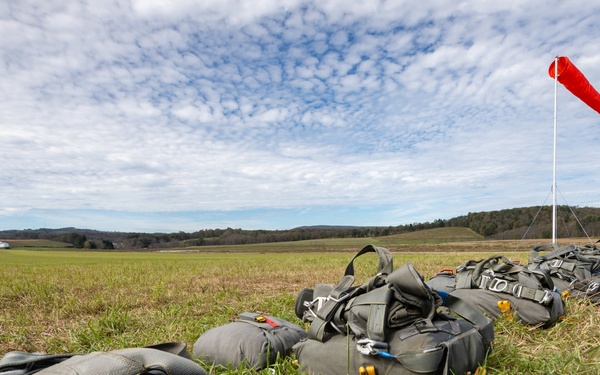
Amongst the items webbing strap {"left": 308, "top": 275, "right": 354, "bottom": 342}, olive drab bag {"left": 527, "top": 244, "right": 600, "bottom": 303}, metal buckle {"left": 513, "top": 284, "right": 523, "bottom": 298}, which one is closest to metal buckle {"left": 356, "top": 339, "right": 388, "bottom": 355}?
webbing strap {"left": 308, "top": 275, "right": 354, "bottom": 342}

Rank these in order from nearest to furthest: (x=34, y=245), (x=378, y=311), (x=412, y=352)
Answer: (x=412, y=352) < (x=378, y=311) < (x=34, y=245)

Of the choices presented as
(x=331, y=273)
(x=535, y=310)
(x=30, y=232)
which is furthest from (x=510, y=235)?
(x=30, y=232)

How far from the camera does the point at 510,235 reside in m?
62.5

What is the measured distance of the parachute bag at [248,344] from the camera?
10.2ft

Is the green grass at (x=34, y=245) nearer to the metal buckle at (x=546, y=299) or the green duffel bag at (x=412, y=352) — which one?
the green duffel bag at (x=412, y=352)

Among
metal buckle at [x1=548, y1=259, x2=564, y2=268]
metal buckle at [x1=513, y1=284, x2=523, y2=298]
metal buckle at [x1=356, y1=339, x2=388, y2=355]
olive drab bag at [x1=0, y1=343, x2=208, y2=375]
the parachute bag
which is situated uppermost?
metal buckle at [x1=548, y1=259, x2=564, y2=268]

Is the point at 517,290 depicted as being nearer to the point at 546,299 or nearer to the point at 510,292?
the point at 510,292

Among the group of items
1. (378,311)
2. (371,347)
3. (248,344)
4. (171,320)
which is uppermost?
(378,311)

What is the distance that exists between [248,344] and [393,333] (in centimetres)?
121

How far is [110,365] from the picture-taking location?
178 centimetres

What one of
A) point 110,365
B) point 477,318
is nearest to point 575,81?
point 477,318

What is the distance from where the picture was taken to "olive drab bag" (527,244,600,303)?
5566 millimetres

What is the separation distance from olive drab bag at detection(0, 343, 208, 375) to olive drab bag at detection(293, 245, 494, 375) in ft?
3.94

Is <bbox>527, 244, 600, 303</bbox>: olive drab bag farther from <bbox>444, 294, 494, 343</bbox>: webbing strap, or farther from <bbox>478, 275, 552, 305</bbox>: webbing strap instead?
<bbox>444, 294, 494, 343</bbox>: webbing strap
